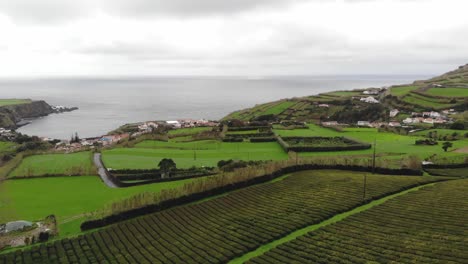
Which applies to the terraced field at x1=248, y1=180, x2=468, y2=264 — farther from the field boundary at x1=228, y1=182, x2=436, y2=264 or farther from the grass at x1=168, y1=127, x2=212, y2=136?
the grass at x1=168, y1=127, x2=212, y2=136

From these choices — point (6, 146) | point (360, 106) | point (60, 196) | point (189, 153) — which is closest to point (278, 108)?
point (360, 106)

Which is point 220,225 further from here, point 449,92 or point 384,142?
point 449,92

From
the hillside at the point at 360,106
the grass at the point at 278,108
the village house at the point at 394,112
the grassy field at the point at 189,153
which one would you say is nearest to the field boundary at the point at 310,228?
the grassy field at the point at 189,153

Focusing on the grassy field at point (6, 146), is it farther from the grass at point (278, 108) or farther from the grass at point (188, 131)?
the grass at point (278, 108)

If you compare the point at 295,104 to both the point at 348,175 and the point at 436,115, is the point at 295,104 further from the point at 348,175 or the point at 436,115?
the point at 348,175

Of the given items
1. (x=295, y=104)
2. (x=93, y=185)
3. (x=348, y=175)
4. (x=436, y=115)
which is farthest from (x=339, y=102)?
(x=93, y=185)

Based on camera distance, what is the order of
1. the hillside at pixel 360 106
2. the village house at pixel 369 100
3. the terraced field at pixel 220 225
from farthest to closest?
the village house at pixel 369 100
the hillside at pixel 360 106
the terraced field at pixel 220 225

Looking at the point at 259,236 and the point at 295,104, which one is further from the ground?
the point at 295,104
